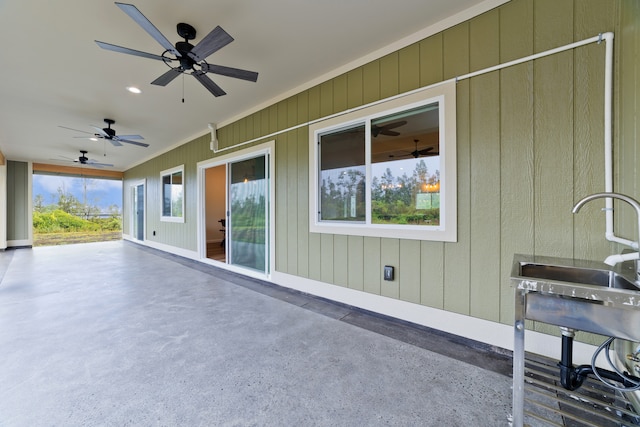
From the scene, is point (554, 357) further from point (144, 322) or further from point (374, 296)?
point (144, 322)

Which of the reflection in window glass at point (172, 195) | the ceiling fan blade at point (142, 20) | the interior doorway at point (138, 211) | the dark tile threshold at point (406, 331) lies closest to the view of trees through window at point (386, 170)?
the dark tile threshold at point (406, 331)

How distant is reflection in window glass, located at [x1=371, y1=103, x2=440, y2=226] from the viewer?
2.40 m

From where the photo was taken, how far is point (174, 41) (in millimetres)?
2584

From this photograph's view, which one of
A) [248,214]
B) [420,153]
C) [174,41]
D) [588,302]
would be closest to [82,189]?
[248,214]

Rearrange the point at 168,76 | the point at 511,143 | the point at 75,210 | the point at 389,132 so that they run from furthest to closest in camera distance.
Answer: the point at 75,210 < the point at 389,132 < the point at 168,76 < the point at 511,143

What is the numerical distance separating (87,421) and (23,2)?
121 inches

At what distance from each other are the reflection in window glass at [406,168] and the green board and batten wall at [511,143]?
0.22 m

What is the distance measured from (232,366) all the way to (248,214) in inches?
114

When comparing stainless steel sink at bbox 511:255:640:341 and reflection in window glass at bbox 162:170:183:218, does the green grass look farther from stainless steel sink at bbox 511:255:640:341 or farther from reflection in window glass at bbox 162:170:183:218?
stainless steel sink at bbox 511:255:640:341

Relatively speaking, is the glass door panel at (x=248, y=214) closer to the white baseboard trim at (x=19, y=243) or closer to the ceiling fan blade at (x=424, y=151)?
the ceiling fan blade at (x=424, y=151)

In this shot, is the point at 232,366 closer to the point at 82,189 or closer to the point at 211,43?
the point at 211,43

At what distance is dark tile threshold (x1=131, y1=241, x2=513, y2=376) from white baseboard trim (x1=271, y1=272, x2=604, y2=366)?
5 cm

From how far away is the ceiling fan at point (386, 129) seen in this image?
2.65m

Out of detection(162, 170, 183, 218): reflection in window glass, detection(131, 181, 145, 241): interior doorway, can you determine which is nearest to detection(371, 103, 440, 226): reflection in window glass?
detection(162, 170, 183, 218): reflection in window glass
